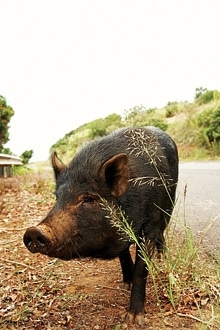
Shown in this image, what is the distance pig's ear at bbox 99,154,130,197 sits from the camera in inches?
133

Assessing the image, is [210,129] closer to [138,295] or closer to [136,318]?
[138,295]

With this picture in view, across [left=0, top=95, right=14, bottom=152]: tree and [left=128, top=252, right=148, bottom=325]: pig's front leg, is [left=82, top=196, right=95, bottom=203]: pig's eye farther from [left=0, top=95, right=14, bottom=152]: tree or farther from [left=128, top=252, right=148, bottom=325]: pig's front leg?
[left=0, top=95, right=14, bottom=152]: tree

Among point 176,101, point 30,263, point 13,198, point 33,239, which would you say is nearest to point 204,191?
point 13,198

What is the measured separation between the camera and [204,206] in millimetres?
7000

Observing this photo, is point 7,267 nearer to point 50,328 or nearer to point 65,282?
point 65,282

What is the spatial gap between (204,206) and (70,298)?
3.63 meters

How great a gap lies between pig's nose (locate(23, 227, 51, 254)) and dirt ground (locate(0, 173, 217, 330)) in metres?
→ 0.56

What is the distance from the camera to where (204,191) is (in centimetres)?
824

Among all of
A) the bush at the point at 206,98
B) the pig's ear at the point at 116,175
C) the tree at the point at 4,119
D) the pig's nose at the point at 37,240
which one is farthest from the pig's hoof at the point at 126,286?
the bush at the point at 206,98

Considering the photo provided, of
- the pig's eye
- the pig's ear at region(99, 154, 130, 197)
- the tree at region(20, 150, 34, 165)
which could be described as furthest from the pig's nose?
the tree at region(20, 150, 34, 165)

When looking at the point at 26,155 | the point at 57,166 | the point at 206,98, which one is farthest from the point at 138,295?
the point at 206,98

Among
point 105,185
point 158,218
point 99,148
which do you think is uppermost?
point 99,148

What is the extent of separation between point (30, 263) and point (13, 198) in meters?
4.09

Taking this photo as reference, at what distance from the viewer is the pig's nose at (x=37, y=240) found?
2.93 m
